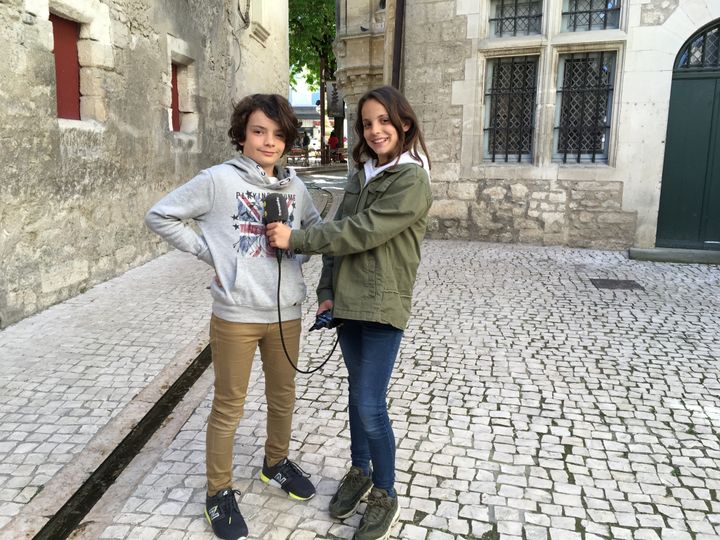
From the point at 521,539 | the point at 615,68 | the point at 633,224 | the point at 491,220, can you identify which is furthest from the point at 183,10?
the point at 521,539

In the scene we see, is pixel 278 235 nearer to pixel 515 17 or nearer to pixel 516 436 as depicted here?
pixel 516 436

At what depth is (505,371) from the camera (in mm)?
3992

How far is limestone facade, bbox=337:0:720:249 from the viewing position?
306 inches

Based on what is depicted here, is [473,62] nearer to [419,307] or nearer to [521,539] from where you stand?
[419,307]

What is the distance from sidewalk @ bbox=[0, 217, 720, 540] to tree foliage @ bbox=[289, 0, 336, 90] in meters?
20.1

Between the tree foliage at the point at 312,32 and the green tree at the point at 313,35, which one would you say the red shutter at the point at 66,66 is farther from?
the tree foliage at the point at 312,32

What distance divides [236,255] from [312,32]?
2353 centimetres

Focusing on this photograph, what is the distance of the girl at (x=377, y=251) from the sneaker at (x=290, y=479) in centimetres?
33

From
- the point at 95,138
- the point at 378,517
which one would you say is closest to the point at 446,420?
the point at 378,517

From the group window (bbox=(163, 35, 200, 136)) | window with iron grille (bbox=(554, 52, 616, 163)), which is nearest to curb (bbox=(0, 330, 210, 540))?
window (bbox=(163, 35, 200, 136))

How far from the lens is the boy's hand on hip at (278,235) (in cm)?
212

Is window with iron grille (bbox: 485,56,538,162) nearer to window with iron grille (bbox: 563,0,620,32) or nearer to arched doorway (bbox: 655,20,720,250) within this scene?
window with iron grille (bbox: 563,0,620,32)

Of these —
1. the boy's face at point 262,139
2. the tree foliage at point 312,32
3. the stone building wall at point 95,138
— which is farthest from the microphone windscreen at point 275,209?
the tree foliage at point 312,32

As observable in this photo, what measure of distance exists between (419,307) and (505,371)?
164 centimetres
